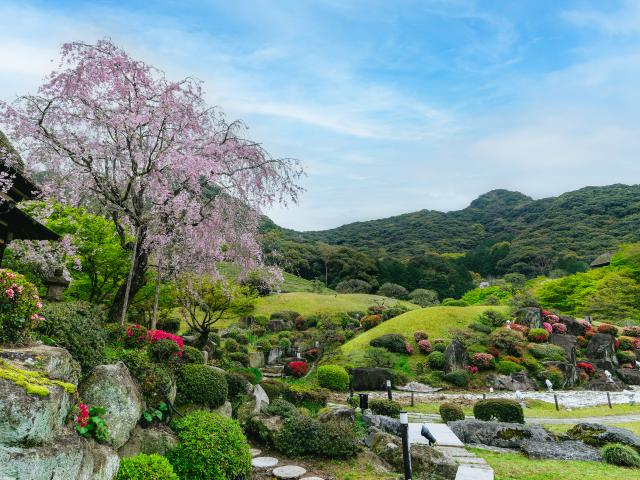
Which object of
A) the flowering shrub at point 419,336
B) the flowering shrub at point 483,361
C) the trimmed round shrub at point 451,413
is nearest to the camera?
the trimmed round shrub at point 451,413

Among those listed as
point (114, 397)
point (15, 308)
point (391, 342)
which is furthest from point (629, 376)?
point (15, 308)

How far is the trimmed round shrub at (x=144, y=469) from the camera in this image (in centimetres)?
Result: 626

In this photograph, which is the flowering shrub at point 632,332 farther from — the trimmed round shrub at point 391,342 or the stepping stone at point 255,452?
the stepping stone at point 255,452

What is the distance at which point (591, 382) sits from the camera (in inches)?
1058

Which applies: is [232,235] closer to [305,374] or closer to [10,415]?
[10,415]

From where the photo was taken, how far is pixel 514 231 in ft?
358

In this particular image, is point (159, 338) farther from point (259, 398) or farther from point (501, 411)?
point (501, 411)

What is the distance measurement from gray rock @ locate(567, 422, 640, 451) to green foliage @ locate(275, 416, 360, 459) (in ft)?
25.0

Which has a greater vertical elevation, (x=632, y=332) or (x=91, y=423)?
(x=91, y=423)

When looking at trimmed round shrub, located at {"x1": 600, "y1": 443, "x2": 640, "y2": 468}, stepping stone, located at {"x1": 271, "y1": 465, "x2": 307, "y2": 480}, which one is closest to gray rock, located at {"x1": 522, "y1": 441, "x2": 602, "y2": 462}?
trimmed round shrub, located at {"x1": 600, "y1": 443, "x2": 640, "y2": 468}

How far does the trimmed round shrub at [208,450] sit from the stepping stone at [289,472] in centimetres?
77

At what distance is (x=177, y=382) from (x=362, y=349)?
21.8 meters

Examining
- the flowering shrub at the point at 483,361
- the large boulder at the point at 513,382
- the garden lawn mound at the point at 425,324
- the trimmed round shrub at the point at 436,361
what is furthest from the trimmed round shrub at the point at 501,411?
the garden lawn mound at the point at 425,324

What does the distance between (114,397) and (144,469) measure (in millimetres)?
1260
